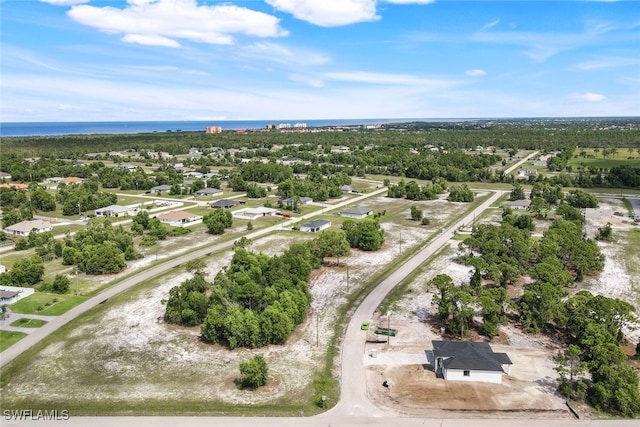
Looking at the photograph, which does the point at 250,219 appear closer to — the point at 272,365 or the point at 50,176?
the point at 272,365

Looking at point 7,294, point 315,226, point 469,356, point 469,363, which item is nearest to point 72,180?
point 315,226

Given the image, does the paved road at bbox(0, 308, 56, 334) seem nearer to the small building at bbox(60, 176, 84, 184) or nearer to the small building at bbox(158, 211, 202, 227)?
the small building at bbox(158, 211, 202, 227)

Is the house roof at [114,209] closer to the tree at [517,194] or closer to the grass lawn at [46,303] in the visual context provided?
the grass lawn at [46,303]

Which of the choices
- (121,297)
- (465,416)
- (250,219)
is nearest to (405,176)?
(250,219)

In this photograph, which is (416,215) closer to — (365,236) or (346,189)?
(365,236)

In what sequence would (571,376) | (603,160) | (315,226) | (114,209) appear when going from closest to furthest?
(571,376)
(315,226)
(114,209)
(603,160)

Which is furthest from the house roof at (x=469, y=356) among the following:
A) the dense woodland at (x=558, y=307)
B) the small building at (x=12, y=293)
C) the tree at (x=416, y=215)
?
the tree at (x=416, y=215)
